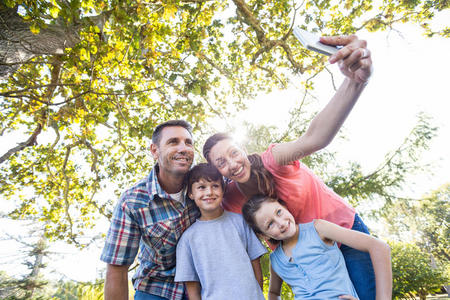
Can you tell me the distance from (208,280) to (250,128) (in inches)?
218

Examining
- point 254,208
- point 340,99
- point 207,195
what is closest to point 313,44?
point 340,99

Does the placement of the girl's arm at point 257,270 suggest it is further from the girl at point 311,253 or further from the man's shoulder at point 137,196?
the man's shoulder at point 137,196

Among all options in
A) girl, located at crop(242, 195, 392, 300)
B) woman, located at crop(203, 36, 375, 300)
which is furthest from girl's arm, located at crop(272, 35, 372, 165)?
girl, located at crop(242, 195, 392, 300)

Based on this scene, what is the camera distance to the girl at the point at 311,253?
4.60 ft

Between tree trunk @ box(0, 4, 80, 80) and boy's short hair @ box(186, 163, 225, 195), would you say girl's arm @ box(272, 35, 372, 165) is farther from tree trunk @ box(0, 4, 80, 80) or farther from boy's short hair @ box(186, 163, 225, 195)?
tree trunk @ box(0, 4, 80, 80)

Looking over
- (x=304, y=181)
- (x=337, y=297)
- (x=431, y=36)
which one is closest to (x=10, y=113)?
(x=304, y=181)

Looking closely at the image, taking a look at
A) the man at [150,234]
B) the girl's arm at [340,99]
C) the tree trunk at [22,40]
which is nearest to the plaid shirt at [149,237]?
the man at [150,234]

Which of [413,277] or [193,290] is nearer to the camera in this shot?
[193,290]

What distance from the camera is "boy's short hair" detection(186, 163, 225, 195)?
1982mm

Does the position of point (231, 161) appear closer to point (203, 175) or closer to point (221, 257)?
point (203, 175)

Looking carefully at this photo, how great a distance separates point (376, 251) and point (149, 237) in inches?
65.0

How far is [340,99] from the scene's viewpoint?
4.20ft

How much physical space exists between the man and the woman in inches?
19.7

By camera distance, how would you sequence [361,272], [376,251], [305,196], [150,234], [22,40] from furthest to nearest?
[22,40] < [150,234] < [305,196] < [361,272] < [376,251]
